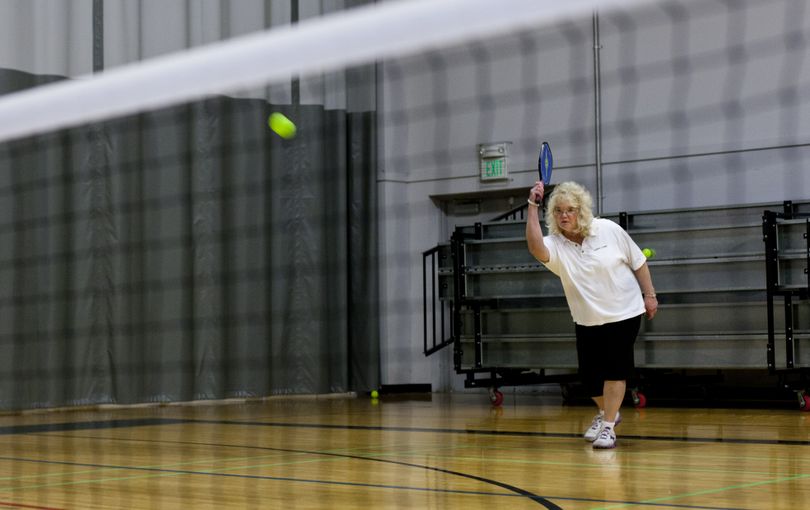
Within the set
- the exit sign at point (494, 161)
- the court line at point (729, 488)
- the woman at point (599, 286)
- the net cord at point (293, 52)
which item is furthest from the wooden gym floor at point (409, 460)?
the exit sign at point (494, 161)

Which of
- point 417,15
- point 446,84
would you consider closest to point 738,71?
point 446,84

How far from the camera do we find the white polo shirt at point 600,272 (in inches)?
251

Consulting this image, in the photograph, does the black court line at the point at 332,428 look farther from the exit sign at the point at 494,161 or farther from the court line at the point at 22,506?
the exit sign at the point at 494,161

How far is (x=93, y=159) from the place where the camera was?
10.8 m

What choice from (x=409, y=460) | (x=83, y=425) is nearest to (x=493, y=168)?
(x=83, y=425)

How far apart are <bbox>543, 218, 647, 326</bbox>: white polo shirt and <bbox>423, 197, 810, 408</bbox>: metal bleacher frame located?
3.04 meters

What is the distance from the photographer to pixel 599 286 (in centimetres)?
637

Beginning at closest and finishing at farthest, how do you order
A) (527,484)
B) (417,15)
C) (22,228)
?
(417,15), (527,484), (22,228)

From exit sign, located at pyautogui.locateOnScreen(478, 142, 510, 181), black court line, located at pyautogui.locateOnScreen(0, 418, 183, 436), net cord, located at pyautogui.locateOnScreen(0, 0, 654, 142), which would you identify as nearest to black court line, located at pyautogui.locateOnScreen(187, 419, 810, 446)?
black court line, located at pyautogui.locateOnScreen(0, 418, 183, 436)

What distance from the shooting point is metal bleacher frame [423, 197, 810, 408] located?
9172 millimetres

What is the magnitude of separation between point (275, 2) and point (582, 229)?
6312 mm

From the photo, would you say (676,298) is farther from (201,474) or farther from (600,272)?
(201,474)

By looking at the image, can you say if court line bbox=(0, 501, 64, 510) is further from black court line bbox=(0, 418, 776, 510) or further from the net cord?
the net cord

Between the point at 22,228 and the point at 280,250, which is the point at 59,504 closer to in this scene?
the point at 22,228
